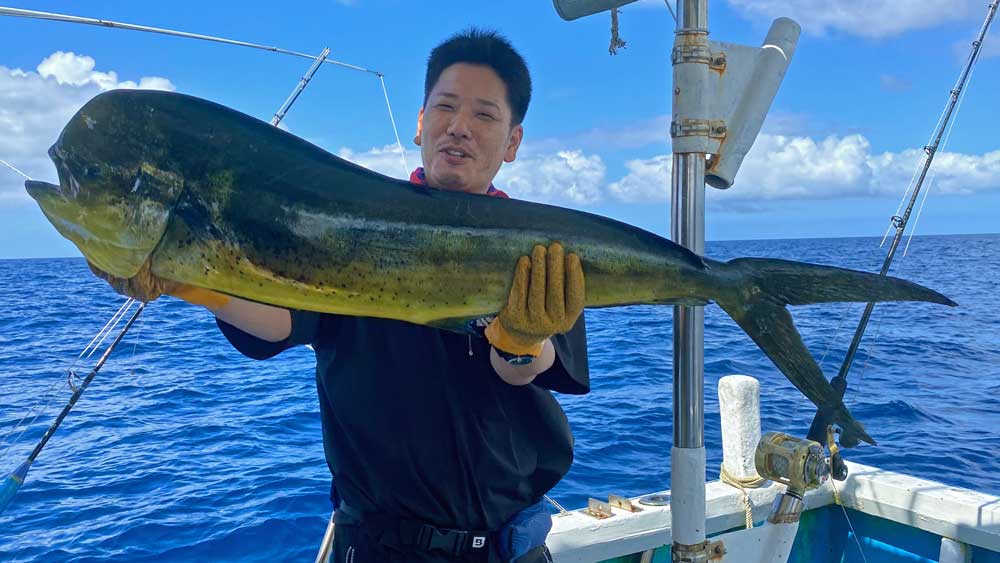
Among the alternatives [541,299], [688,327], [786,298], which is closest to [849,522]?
[688,327]

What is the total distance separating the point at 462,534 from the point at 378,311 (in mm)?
842

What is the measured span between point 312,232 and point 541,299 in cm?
62

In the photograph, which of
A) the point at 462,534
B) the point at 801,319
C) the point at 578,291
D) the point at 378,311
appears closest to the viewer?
the point at 378,311

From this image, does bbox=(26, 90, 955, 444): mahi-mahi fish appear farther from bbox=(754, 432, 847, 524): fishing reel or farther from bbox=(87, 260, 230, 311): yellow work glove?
bbox=(754, 432, 847, 524): fishing reel

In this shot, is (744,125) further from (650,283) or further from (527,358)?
(527,358)

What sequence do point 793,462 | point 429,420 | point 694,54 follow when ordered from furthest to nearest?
point 793,462, point 694,54, point 429,420

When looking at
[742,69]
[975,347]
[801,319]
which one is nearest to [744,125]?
[742,69]

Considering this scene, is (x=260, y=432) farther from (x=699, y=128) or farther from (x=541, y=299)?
(x=541, y=299)

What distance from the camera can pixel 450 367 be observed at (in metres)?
2.29

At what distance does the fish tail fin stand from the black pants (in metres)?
1.02

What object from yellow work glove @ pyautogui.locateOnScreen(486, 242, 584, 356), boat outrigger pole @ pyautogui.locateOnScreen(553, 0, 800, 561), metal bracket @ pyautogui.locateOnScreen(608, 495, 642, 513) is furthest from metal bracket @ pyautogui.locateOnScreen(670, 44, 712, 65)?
metal bracket @ pyautogui.locateOnScreen(608, 495, 642, 513)

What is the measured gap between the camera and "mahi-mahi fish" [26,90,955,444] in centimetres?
167

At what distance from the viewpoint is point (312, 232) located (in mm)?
1773

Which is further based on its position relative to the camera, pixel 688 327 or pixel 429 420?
pixel 688 327
